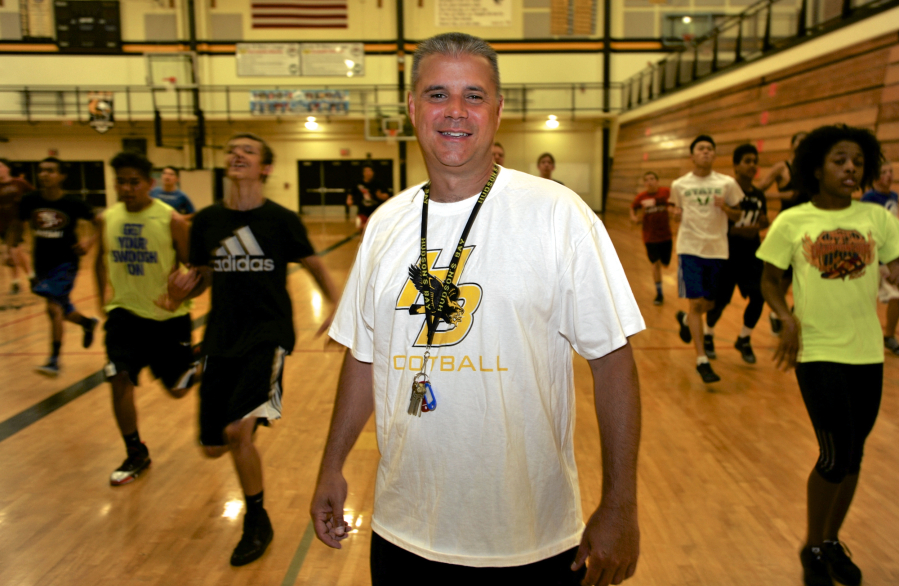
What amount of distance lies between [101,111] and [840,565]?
2323 centimetres

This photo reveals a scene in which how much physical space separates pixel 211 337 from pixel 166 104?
2135 centimetres

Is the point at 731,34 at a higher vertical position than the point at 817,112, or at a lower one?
higher

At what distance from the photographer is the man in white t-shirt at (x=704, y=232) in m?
5.54

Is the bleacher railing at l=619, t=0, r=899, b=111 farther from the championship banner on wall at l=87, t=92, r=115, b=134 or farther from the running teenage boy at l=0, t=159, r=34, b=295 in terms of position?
the championship banner on wall at l=87, t=92, r=115, b=134

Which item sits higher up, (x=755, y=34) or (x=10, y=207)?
(x=755, y=34)

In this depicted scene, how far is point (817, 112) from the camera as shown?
30.8 ft

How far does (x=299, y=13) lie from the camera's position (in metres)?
21.3

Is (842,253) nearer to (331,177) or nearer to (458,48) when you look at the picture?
(458,48)

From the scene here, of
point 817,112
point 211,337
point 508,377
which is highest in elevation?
point 817,112

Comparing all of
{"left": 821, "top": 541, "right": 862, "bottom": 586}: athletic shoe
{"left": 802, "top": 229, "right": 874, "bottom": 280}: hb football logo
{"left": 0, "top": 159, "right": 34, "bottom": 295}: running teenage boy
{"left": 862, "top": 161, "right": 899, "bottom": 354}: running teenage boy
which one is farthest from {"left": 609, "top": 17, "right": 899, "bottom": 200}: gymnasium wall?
{"left": 0, "top": 159, "right": 34, "bottom": 295}: running teenage boy

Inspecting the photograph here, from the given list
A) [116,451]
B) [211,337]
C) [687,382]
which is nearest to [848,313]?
[211,337]

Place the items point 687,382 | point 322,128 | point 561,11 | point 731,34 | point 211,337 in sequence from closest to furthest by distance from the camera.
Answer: point 211,337, point 687,382, point 731,34, point 561,11, point 322,128

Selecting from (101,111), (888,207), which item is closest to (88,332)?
(888,207)

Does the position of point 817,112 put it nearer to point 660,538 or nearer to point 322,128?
point 660,538
